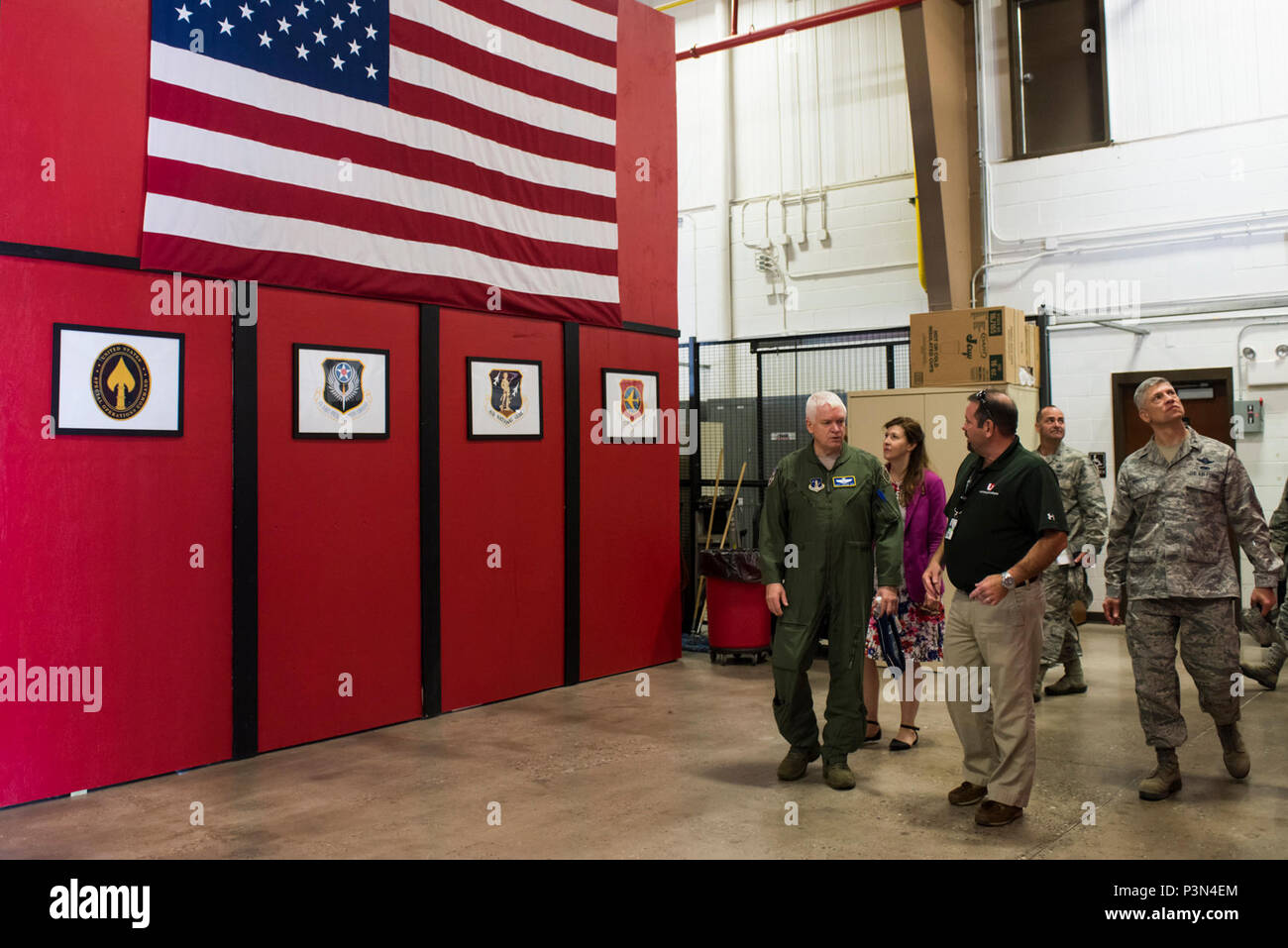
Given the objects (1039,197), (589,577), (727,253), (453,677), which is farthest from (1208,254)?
(453,677)

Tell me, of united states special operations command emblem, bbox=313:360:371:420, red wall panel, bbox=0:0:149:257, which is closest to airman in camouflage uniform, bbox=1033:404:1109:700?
united states special operations command emblem, bbox=313:360:371:420

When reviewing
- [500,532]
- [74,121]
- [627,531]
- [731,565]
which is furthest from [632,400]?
[74,121]

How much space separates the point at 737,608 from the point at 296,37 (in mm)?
4912

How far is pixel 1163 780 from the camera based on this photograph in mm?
4723

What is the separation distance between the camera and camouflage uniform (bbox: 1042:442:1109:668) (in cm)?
666

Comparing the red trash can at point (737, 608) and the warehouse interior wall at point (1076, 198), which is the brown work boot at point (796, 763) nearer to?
the red trash can at point (737, 608)

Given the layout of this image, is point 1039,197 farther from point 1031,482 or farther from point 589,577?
point 1031,482

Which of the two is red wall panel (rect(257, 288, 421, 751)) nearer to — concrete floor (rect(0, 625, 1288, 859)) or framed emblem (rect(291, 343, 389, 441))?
framed emblem (rect(291, 343, 389, 441))

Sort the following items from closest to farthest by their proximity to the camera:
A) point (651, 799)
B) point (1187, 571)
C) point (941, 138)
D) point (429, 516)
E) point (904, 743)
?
1. point (1187, 571)
2. point (651, 799)
3. point (904, 743)
4. point (429, 516)
5. point (941, 138)

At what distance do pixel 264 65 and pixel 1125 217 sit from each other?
25.2 ft

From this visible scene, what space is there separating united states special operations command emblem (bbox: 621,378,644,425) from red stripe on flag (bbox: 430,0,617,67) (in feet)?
7.66

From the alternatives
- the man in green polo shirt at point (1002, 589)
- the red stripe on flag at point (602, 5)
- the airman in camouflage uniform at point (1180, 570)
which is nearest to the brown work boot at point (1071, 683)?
the airman in camouflage uniform at point (1180, 570)

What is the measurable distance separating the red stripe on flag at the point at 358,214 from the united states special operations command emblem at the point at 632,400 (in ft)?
2.79

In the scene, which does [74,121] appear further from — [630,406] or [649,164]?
[649,164]
